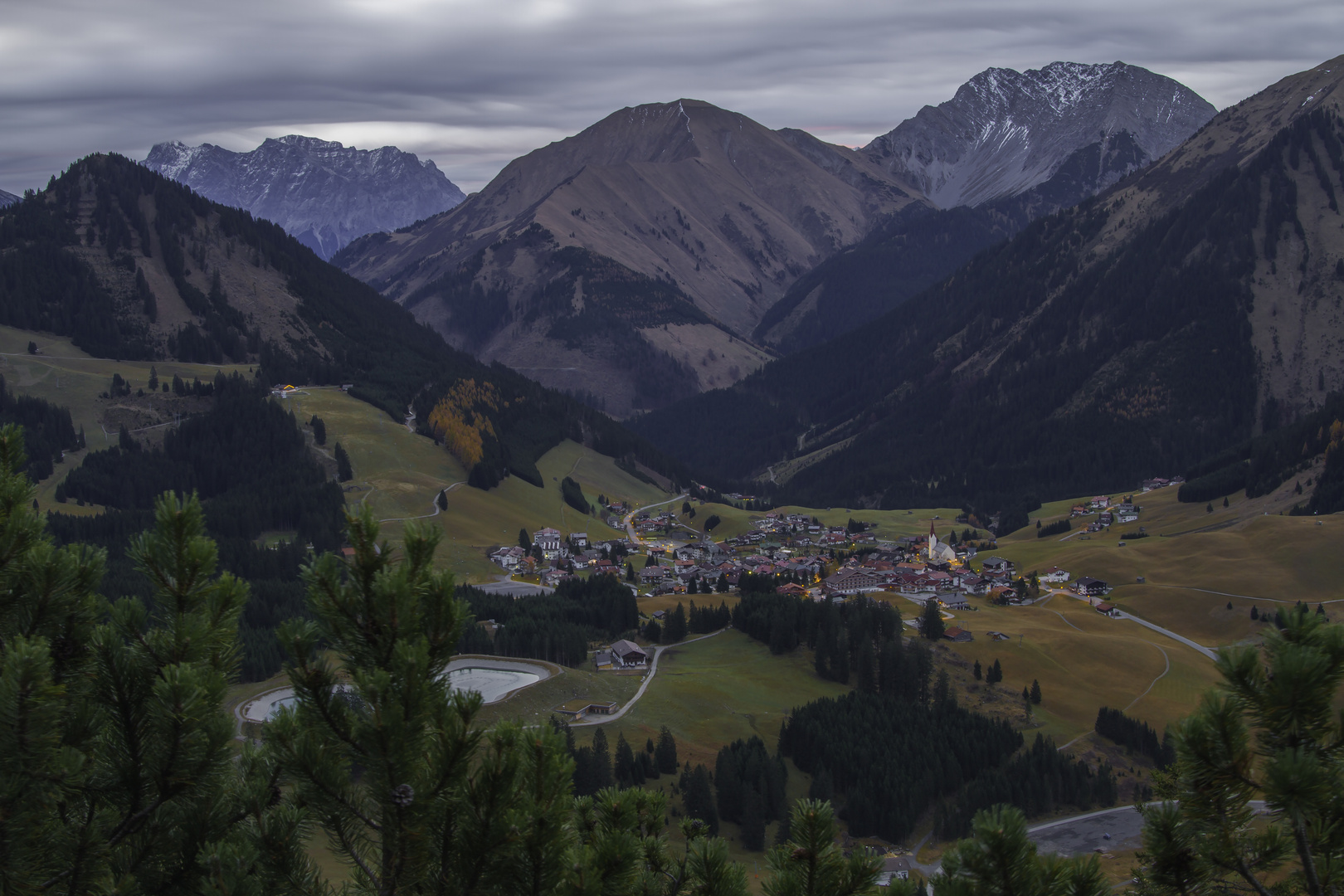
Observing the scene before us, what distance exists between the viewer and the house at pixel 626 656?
324ft

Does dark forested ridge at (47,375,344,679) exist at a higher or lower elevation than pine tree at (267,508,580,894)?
lower

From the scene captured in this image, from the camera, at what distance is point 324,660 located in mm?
9312

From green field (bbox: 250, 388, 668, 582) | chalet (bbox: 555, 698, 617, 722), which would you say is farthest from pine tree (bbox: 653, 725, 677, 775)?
green field (bbox: 250, 388, 668, 582)

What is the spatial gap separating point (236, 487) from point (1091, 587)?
12832cm

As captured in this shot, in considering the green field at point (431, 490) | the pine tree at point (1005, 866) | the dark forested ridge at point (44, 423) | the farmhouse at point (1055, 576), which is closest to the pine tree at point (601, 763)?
the pine tree at point (1005, 866)

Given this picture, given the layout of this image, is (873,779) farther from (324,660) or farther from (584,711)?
(324,660)

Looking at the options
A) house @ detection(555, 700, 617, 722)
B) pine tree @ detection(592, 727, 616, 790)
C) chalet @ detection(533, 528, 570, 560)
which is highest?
pine tree @ detection(592, 727, 616, 790)

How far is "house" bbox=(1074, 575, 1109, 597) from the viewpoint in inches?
5192

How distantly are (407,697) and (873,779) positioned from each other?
7314cm

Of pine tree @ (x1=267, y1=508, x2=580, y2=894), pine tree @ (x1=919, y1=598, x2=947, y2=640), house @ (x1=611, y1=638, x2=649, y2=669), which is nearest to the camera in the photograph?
pine tree @ (x1=267, y1=508, x2=580, y2=894)

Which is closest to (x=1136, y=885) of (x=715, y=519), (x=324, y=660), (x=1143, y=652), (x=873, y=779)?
(x=324, y=660)

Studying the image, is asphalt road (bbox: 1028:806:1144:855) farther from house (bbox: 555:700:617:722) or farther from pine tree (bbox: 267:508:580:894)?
pine tree (bbox: 267:508:580:894)

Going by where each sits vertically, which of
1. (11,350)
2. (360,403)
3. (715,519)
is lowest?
(715,519)

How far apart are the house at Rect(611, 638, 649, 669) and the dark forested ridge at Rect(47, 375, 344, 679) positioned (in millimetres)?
33314
